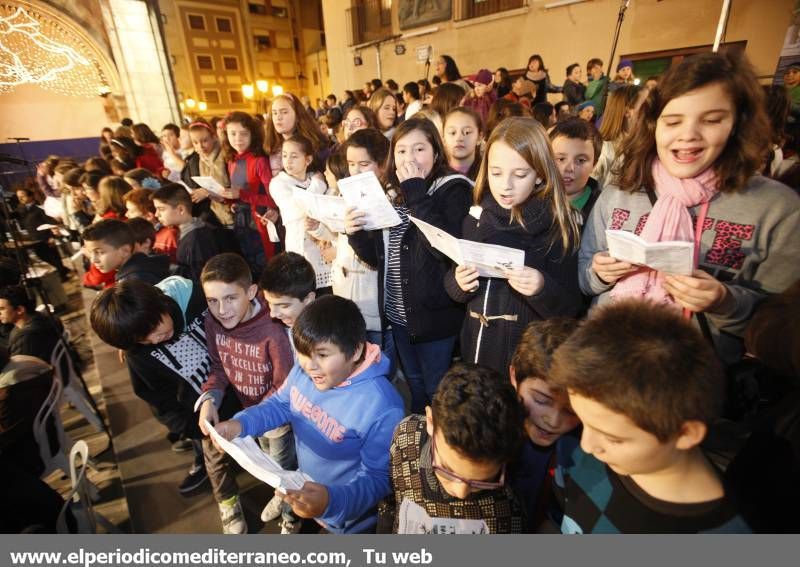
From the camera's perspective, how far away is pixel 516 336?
5.40 feet

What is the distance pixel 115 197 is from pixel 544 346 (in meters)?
4.42

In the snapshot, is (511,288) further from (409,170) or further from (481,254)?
(409,170)

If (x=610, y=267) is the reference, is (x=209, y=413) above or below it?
below

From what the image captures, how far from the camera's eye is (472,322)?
1785mm

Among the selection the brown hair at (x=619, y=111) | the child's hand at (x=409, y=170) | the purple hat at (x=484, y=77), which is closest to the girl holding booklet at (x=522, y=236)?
the child's hand at (x=409, y=170)

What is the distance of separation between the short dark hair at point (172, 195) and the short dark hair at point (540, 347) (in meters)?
2.93

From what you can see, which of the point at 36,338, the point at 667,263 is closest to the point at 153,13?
the point at 36,338

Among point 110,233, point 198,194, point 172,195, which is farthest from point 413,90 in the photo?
point 110,233

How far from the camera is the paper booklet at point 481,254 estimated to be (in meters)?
1.35

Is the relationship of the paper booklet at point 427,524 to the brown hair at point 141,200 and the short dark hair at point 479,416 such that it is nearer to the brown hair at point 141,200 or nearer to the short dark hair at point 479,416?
the short dark hair at point 479,416

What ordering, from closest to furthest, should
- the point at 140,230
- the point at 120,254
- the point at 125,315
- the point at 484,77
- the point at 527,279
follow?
the point at 527,279
the point at 125,315
the point at 120,254
the point at 140,230
the point at 484,77

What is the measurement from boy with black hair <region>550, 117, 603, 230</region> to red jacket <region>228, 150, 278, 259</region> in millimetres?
2459

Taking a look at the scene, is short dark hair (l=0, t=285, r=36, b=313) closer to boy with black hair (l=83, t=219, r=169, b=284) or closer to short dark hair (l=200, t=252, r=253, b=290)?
boy with black hair (l=83, t=219, r=169, b=284)

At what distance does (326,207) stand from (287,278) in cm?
45
